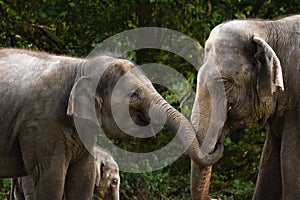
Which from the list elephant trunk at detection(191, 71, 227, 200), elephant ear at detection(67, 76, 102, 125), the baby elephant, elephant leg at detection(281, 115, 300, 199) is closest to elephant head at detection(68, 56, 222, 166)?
elephant ear at detection(67, 76, 102, 125)

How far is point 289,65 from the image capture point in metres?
8.35

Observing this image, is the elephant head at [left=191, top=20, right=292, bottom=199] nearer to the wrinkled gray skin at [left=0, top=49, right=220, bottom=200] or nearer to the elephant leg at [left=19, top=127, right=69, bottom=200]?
the wrinkled gray skin at [left=0, top=49, right=220, bottom=200]

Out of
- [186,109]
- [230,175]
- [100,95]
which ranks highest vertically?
[100,95]

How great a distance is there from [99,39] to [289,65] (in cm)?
600

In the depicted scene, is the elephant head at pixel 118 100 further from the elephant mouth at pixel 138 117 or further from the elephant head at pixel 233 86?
the elephant head at pixel 233 86

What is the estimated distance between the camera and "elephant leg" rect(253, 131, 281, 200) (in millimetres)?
8820

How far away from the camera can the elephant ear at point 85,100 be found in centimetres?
860

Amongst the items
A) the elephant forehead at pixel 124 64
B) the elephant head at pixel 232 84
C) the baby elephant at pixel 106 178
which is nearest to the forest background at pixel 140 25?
the baby elephant at pixel 106 178

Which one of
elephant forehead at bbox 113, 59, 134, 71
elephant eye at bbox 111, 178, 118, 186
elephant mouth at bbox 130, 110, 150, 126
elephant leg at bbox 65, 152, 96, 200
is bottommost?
elephant eye at bbox 111, 178, 118, 186

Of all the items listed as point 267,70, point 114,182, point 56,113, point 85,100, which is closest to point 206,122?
point 267,70

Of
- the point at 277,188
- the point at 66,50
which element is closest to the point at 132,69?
the point at 277,188

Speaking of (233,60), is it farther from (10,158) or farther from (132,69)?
(10,158)

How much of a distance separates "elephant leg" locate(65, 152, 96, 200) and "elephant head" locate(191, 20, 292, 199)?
1050 millimetres

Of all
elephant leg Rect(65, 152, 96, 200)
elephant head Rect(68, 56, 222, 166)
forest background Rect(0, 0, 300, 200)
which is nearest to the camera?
elephant head Rect(68, 56, 222, 166)
